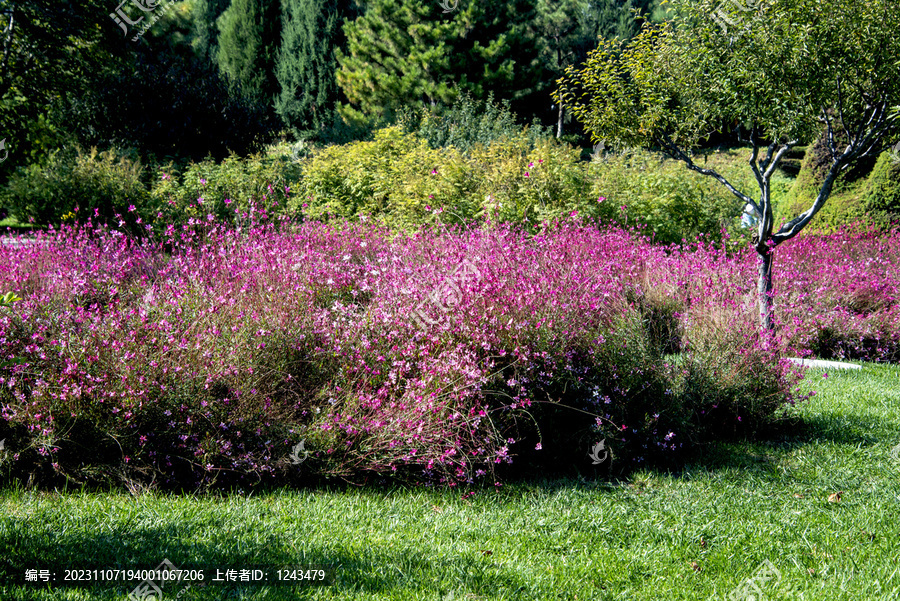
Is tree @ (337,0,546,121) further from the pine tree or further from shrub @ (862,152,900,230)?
shrub @ (862,152,900,230)

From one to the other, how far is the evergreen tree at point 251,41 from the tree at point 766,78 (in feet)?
81.2

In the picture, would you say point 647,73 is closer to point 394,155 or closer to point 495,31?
point 394,155

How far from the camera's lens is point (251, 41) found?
95.5 ft

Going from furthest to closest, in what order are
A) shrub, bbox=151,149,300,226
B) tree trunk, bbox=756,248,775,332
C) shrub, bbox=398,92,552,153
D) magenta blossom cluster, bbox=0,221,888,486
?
shrub, bbox=398,92,552,153, shrub, bbox=151,149,300,226, tree trunk, bbox=756,248,775,332, magenta blossom cluster, bbox=0,221,888,486

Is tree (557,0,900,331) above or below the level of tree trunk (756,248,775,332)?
above

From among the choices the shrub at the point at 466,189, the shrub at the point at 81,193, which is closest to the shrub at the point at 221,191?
the shrub at the point at 81,193

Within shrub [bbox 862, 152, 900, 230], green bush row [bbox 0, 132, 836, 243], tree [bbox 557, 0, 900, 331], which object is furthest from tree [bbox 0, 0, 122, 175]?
shrub [bbox 862, 152, 900, 230]

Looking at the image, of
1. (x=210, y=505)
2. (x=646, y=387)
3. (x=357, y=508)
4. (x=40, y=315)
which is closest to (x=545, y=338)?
(x=646, y=387)

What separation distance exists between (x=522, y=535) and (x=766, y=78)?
478cm

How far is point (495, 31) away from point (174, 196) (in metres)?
15.9

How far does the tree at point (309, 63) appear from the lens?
2764 cm

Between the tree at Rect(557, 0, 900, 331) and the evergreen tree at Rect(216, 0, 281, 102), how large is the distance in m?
24.8

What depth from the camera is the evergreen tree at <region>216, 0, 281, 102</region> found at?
95.0 feet

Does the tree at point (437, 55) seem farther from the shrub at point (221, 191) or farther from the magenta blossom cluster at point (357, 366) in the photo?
the magenta blossom cluster at point (357, 366)
